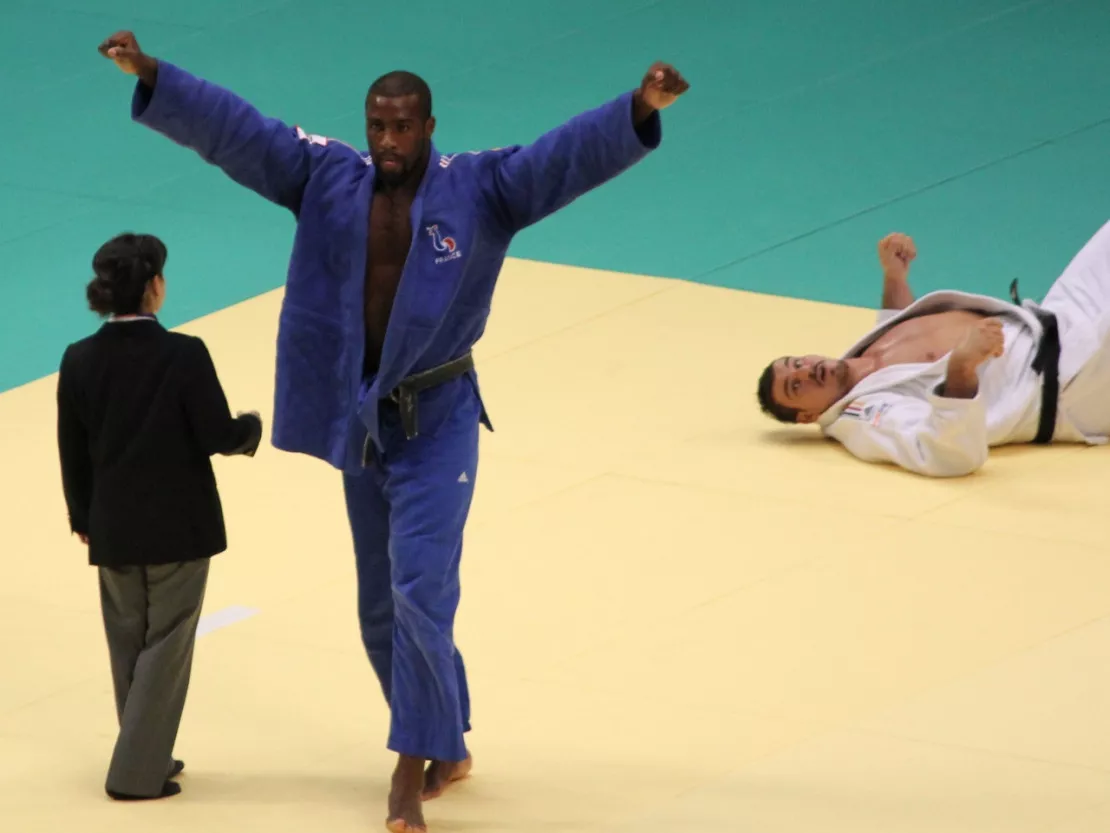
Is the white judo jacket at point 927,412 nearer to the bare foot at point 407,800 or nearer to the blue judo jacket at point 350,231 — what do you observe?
the blue judo jacket at point 350,231

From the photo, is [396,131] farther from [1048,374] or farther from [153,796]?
[1048,374]

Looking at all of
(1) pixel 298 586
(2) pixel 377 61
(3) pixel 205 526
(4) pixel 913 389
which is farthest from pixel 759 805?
(2) pixel 377 61

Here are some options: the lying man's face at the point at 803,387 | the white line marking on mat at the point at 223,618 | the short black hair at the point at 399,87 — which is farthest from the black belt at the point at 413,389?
the lying man's face at the point at 803,387

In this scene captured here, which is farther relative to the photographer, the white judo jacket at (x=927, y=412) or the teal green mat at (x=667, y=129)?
the teal green mat at (x=667, y=129)

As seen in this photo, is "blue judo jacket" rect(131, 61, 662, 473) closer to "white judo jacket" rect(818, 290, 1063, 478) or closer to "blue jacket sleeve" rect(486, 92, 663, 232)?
"blue jacket sleeve" rect(486, 92, 663, 232)

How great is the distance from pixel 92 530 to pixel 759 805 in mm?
1656

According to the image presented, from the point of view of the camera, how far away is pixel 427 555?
502 cm

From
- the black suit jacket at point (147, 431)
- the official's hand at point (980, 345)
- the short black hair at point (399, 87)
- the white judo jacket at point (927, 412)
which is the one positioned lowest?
the black suit jacket at point (147, 431)

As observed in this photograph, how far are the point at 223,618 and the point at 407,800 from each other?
4.98 feet

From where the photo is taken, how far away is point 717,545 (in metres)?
6.85

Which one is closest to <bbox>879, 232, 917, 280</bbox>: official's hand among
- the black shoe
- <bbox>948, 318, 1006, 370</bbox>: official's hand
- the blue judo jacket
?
<bbox>948, 318, 1006, 370</bbox>: official's hand

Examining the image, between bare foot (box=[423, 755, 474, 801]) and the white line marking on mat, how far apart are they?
122 cm

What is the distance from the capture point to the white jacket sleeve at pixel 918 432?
716 centimetres

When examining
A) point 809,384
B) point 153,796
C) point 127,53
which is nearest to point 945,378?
point 809,384
